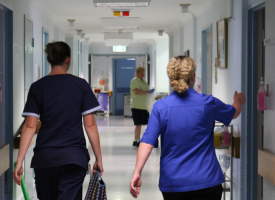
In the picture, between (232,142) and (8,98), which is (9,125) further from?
(232,142)

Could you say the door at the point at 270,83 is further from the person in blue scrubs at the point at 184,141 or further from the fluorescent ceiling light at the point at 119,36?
the fluorescent ceiling light at the point at 119,36

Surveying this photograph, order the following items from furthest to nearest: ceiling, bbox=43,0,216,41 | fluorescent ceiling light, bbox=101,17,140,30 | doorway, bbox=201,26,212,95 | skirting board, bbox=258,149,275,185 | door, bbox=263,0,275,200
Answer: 1. fluorescent ceiling light, bbox=101,17,140,30
2. doorway, bbox=201,26,212,95
3. ceiling, bbox=43,0,216,41
4. door, bbox=263,0,275,200
5. skirting board, bbox=258,149,275,185

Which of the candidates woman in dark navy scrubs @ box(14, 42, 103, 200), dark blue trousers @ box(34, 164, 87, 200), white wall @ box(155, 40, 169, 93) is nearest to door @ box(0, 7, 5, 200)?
woman in dark navy scrubs @ box(14, 42, 103, 200)

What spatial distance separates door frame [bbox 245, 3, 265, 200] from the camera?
3924 millimetres

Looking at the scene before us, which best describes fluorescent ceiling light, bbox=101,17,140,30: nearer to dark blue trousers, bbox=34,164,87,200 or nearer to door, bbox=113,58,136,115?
dark blue trousers, bbox=34,164,87,200

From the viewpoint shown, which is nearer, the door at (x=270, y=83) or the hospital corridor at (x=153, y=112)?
the hospital corridor at (x=153, y=112)

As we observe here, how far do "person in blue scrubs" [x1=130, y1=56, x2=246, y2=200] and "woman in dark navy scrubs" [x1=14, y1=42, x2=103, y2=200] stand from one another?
467 millimetres

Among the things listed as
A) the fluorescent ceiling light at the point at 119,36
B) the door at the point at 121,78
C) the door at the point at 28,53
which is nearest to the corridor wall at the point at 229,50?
the door at the point at 28,53

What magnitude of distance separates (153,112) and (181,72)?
0.92 ft

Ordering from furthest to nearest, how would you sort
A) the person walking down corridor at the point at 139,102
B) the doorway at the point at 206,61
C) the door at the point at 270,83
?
the person walking down corridor at the point at 139,102, the doorway at the point at 206,61, the door at the point at 270,83

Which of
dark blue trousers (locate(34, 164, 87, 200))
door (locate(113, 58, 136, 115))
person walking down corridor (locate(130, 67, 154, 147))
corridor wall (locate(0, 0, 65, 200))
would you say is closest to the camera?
dark blue trousers (locate(34, 164, 87, 200))

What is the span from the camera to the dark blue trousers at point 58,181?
2447mm

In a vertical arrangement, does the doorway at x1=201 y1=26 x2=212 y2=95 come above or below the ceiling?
below

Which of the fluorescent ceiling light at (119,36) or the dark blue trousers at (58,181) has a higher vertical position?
the fluorescent ceiling light at (119,36)
